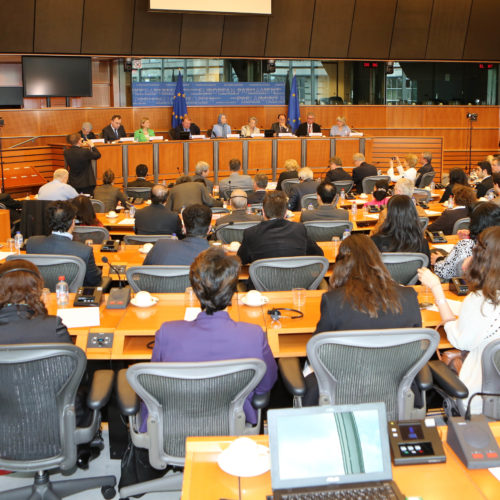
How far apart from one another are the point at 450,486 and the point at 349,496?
0.38 metres

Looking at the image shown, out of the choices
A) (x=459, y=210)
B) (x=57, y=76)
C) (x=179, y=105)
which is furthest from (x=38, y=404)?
(x=179, y=105)

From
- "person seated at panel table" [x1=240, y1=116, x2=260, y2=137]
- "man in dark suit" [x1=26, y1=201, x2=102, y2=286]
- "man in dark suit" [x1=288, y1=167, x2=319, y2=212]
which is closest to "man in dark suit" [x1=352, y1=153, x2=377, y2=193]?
"man in dark suit" [x1=288, y1=167, x2=319, y2=212]

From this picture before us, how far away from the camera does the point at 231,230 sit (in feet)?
20.3

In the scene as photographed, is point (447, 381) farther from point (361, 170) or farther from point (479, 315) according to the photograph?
point (361, 170)

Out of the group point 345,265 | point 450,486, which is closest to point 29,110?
point 345,265

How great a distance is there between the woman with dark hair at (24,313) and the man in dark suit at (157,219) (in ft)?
11.0

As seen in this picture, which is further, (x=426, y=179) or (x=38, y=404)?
(x=426, y=179)

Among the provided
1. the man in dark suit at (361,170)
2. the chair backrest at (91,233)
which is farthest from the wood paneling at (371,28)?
the chair backrest at (91,233)

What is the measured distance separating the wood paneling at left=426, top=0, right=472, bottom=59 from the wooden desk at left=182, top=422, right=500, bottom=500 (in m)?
14.8

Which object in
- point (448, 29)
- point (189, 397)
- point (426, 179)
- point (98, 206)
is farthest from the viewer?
point (448, 29)

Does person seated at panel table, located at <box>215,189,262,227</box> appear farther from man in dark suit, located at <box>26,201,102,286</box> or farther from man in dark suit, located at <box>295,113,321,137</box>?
man in dark suit, located at <box>295,113,321,137</box>

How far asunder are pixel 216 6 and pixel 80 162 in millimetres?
4856

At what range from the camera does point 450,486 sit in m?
2.25

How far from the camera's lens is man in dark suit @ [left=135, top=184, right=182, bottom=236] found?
21.9ft
